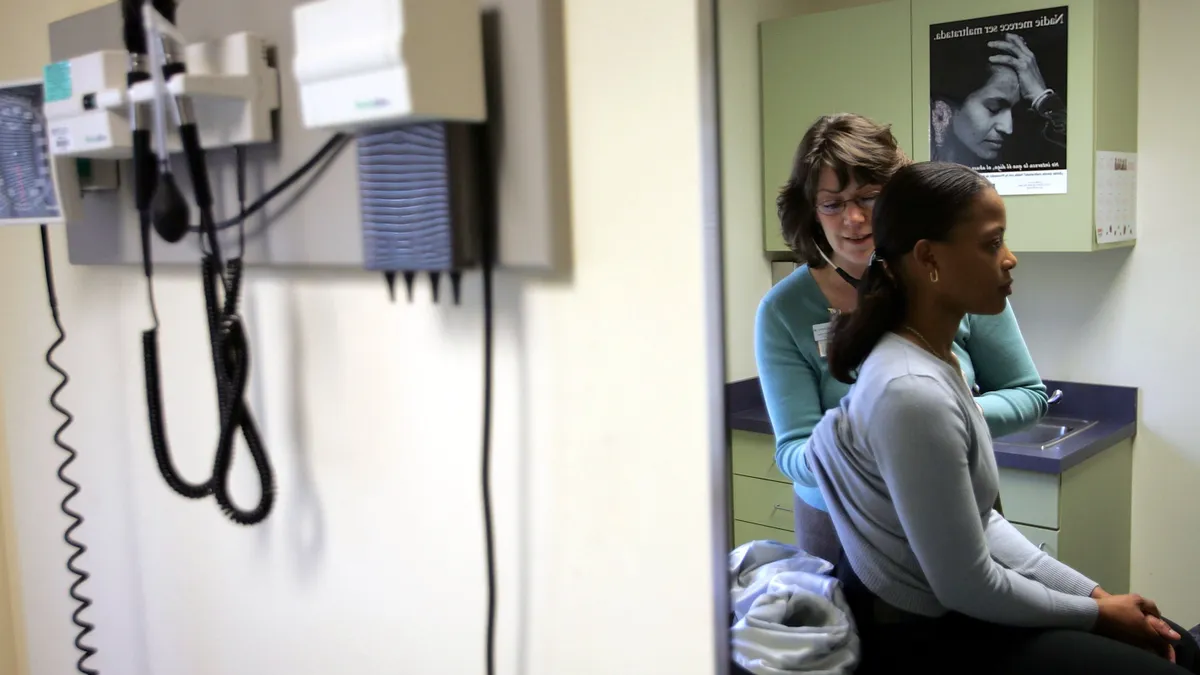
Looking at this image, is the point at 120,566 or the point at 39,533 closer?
the point at 120,566

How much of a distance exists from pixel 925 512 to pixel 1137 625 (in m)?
0.16

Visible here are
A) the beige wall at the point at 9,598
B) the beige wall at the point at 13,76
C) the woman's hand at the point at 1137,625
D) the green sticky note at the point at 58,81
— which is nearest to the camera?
the woman's hand at the point at 1137,625

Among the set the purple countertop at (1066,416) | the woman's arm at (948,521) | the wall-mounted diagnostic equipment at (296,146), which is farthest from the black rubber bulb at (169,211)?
the woman's arm at (948,521)

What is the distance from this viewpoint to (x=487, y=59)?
0.75 m

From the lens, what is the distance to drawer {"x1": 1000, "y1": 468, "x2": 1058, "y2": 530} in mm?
683

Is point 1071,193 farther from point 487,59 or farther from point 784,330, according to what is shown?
point 487,59

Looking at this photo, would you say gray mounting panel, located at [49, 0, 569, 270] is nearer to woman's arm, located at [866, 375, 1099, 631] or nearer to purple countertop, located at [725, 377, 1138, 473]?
purple countertop, located at [725, 377, 1138, 473]

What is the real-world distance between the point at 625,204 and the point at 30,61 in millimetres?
1034

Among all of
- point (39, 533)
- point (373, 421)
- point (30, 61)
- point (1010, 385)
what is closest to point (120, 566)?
point (39, 533)

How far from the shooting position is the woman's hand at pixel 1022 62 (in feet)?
2.20

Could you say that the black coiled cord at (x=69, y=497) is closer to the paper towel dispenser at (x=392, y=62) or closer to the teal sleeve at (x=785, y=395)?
the paper towel dispenser at (x=392, y=62)

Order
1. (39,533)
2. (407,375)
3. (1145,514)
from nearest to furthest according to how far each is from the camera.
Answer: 1. (1145,514)
2. (407,375)
3. (39,533)

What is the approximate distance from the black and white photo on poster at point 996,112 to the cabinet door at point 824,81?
1.0 inches

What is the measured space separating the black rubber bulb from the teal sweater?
1.89 ft
